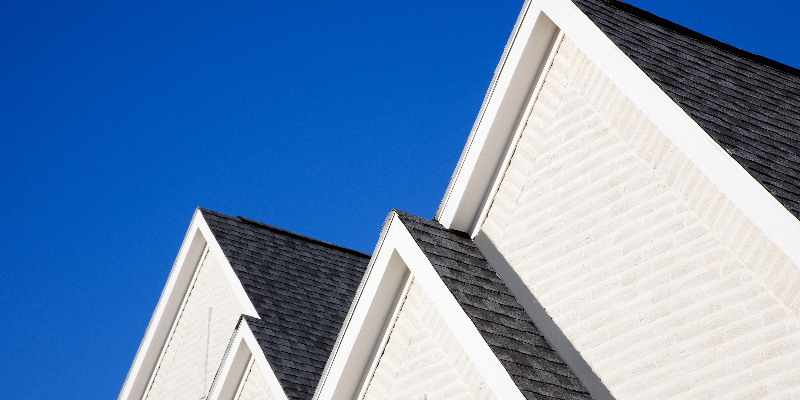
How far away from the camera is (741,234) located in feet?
19.7

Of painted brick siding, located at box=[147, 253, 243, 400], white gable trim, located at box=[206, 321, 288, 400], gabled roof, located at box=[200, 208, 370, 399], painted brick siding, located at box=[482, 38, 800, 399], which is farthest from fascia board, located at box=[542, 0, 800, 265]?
painted brick siding, located at box=[147, 253, 243, 400]

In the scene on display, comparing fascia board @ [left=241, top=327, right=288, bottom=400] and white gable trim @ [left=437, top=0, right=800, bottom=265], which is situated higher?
white gable trim @ [left=437, top=0, right=800, bottom=265]

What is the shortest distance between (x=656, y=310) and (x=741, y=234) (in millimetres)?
938

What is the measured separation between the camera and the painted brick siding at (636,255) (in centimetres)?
585

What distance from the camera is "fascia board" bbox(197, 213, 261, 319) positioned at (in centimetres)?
1260

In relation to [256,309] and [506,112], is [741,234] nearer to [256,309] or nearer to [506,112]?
[506,112]

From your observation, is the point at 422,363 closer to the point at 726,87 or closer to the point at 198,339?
the point at 726,87

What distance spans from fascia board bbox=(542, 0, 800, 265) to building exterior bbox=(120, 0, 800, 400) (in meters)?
0.01

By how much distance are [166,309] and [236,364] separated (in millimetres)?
3861

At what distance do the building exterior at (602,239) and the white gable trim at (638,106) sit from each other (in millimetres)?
15

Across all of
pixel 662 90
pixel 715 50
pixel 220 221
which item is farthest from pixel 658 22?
pixel 220 221

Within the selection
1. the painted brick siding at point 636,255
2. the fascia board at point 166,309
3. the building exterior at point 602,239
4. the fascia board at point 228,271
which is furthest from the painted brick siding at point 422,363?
the fascia board at point 166,309

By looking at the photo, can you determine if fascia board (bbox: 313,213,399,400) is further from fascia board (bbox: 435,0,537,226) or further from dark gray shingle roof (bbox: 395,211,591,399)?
fascia board (bbox: 435,0,537,226)

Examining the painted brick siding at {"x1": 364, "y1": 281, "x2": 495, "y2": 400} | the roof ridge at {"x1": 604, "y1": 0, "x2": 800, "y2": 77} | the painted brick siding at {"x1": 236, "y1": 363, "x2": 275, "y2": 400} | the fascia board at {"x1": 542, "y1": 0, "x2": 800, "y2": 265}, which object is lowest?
the painted brick siding at {"x1": 364, "y1": 281, "x2": 495, "y2": 400}
